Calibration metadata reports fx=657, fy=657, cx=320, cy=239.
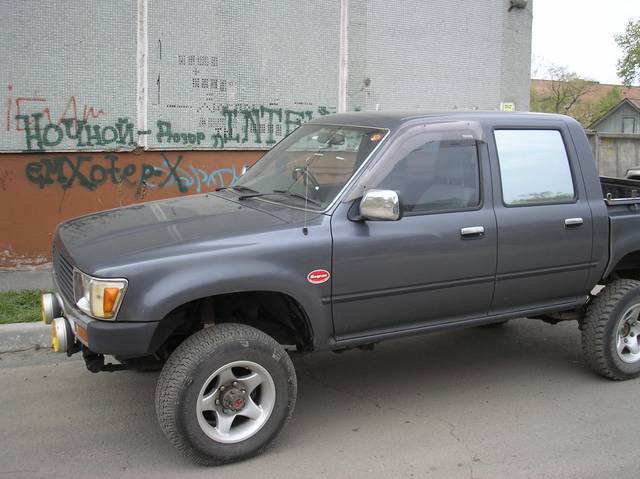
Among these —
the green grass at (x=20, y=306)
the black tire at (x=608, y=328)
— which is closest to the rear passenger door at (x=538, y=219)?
the black tire at (x=608, y=328)

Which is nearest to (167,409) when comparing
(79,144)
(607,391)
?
(607,391)

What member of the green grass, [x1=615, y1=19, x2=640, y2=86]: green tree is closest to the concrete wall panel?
the green grass

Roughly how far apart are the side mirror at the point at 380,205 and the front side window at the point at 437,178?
28 centimetres

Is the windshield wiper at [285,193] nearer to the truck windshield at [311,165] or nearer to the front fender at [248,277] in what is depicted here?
the truck windshield at [311,165]

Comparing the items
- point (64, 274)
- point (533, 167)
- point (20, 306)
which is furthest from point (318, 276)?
point (20, 306)

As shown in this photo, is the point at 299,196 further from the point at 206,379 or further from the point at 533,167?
the point at 533,167

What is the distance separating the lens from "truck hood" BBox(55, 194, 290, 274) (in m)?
3.37

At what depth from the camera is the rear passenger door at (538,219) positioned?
13.8ft

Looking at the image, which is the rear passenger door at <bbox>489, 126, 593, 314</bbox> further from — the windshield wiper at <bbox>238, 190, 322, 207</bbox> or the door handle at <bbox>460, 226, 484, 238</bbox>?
the windshield wiper at <bbox>238, 190, 322, 207</bbox>

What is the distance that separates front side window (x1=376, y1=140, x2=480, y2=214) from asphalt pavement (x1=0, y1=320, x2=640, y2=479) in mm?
1366

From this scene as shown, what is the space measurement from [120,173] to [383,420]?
5413mm

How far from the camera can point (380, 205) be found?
3.56m

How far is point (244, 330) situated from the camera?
3516mm

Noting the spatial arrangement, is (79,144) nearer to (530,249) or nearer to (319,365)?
(319,365)
